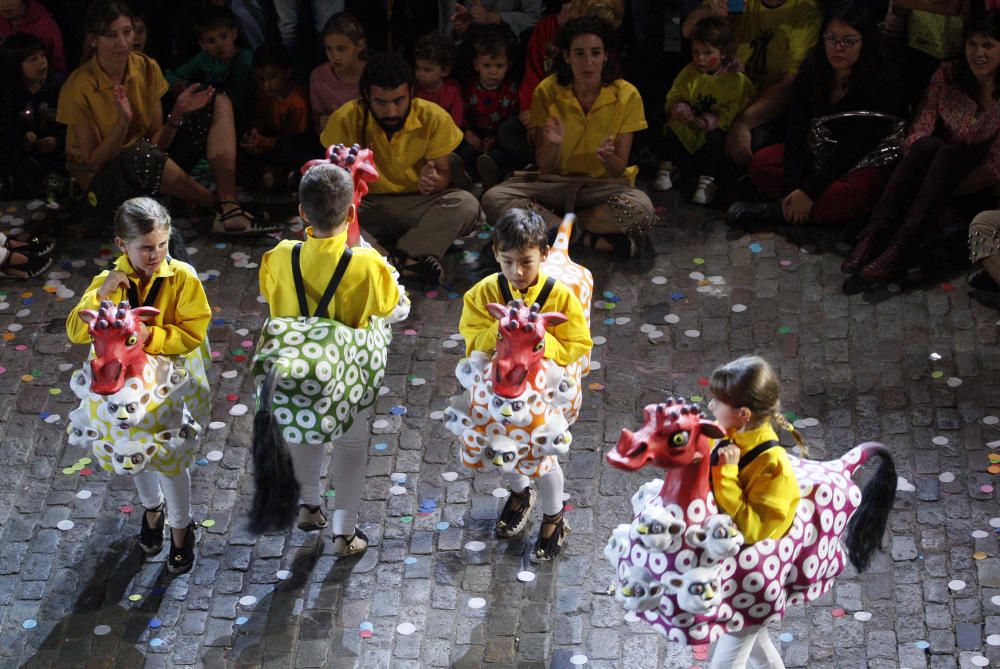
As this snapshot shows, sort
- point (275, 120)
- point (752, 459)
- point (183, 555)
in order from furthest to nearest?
point (275, 120), point (183, 555), point (752, 459)

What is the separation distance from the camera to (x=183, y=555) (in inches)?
229

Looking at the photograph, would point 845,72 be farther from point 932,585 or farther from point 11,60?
point 11,60

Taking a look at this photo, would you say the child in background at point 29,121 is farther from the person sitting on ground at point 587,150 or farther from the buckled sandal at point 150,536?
the buckled sandal at point 150,536

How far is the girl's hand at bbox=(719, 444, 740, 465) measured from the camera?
439 cm

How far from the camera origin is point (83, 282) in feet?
25.3

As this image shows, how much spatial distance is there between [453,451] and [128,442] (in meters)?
1.68

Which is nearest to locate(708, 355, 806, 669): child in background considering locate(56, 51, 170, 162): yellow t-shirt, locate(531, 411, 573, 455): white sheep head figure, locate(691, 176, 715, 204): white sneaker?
locate(531, 411, 573, 455): white sheep head figure

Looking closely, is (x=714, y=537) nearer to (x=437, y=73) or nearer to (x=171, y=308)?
(x=171, y=308)

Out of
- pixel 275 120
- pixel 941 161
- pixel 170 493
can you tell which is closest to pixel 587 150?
pixel 941 161

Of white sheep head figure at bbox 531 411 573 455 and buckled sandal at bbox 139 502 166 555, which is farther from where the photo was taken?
buckled sandal at bbox 139 502 166 555

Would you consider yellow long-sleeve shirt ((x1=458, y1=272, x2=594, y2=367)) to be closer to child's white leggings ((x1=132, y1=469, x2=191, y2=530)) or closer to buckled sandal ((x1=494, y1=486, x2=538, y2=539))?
buckled sandal ((x1=494, y1=486, x2=538, y2=539))

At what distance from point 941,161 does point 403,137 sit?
283 cm

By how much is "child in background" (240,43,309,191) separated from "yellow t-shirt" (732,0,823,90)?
8.84 feet

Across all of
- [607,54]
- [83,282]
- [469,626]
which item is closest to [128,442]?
[469,626]
